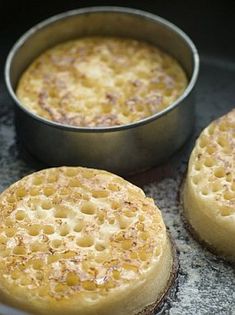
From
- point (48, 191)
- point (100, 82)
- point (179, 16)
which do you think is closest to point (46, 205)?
point (48, 191)

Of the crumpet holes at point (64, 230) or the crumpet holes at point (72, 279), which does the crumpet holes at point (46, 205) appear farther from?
the crumpet holes at point (72, 279)

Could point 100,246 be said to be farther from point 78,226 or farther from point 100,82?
point 100,82

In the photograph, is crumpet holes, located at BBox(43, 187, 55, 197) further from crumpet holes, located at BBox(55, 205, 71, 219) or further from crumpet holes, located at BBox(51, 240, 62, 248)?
crumpet holes, located at BBox(51, 240, 62, 248)

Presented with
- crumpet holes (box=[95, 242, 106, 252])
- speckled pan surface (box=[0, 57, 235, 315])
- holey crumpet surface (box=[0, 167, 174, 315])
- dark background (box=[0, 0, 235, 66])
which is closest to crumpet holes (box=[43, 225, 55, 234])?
holey crumpet surface (box=[0, 167, 174, 315])

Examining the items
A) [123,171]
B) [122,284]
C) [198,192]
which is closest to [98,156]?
[123,171]

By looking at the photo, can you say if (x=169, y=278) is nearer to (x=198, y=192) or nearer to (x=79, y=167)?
(x=198, y=192)

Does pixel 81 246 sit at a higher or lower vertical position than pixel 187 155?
higher
